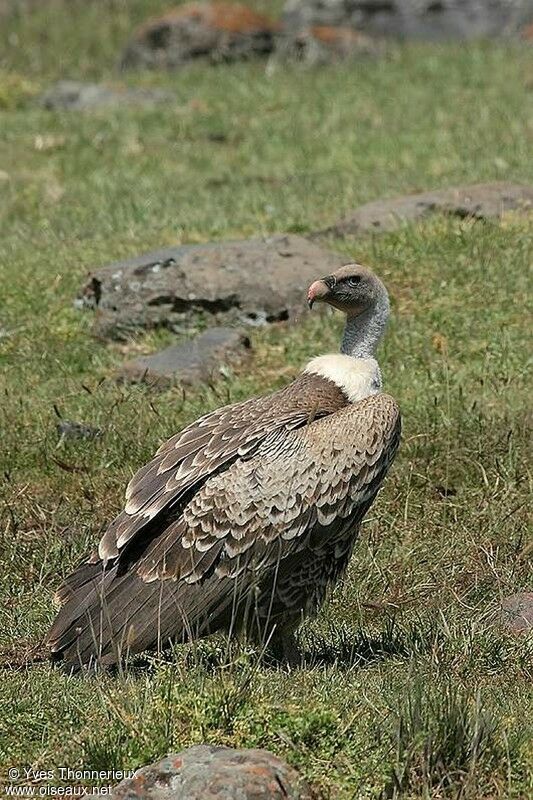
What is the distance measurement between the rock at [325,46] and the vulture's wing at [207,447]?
44.5 ft

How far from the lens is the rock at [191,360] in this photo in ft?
28.7

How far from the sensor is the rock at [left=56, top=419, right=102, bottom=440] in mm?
7950

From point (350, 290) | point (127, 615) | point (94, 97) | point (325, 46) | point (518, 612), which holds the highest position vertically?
point (325, 46)

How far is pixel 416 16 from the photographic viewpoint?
2042 cm

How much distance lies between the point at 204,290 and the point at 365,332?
3.29 meters

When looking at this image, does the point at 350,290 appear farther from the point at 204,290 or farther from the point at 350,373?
the point at 204,290

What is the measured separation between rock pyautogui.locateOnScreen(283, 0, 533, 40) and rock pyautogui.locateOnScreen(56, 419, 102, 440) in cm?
1321

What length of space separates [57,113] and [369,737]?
12534mm

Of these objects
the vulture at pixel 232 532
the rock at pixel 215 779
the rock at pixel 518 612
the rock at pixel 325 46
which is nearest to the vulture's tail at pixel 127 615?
the vulture at pixel 232 532

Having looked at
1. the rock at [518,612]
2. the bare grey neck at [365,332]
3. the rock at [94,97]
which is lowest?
the rock at [518,612]

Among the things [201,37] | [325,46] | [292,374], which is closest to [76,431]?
[292,374]

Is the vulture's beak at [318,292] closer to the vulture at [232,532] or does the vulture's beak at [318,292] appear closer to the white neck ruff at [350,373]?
the white neck ruff at [350,373]

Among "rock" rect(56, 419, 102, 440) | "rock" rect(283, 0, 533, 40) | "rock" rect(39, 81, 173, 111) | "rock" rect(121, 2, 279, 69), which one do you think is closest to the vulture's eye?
"rock" rect(56, 419, 102, 440)

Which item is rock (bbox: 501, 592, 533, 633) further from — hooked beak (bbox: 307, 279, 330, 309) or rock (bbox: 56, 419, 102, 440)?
rock (bbox: 56, 419, 102, 440)
